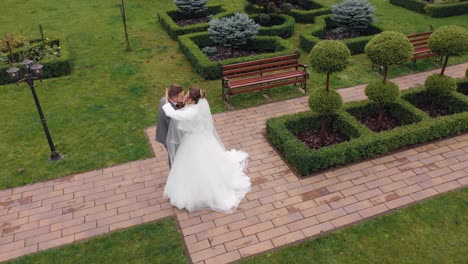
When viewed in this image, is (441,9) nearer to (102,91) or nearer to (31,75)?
(102,91)

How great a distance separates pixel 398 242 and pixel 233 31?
29.9 ft

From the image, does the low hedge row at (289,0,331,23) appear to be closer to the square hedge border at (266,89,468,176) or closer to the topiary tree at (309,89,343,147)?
the square hedge border at (266,89,468,176)

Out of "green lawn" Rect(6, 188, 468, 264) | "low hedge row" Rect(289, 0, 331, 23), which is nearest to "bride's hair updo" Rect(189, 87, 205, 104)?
"green lawn" Rect(6, 188, 468, 264)

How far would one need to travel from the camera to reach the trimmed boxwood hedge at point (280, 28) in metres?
15.0

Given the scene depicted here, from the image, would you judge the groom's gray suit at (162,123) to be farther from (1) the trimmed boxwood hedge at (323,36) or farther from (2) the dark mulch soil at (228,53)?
(1) the trimmed boxwood hedge at (323,36)

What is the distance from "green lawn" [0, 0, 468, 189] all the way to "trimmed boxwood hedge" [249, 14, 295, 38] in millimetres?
407

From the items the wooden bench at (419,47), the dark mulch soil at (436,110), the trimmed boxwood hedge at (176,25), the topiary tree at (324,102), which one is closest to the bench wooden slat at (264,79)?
the topiary tree at (324,102)

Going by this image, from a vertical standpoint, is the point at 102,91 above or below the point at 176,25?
below

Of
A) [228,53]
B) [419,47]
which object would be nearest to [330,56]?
[228,53]

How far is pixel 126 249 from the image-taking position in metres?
6.41

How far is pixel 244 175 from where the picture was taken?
7.84 m

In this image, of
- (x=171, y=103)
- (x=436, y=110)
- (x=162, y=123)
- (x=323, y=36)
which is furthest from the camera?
(x=323, y=36)

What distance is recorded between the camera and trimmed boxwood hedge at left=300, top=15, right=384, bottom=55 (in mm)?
13750

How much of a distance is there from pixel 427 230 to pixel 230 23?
9.36 meters
